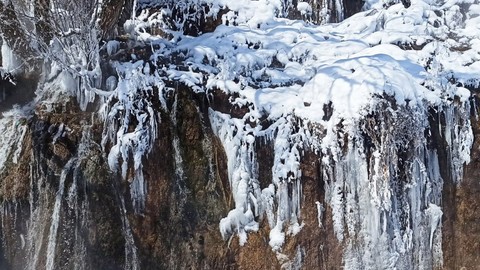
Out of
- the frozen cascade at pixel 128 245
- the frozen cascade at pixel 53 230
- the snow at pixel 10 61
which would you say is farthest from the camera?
the snow at pixel 10 61

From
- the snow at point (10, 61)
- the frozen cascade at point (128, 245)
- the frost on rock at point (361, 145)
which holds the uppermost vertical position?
the snow at point (10, 61)

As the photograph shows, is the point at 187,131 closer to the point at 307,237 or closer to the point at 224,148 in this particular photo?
the point at 224,148

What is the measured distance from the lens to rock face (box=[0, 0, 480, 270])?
5.37m

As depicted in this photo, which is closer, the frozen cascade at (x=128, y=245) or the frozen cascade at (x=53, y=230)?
the frozen cascade at (x=53, y=230)

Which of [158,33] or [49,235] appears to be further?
[158,33]

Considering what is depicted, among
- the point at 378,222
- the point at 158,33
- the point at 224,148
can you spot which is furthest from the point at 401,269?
the point at 158,33

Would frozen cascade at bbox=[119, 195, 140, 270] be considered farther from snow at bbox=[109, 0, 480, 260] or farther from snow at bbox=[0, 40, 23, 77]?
snow at bbox=[0, 40, 23, 77]

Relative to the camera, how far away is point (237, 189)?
18.0 ft

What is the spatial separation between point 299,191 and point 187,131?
5.04 feet

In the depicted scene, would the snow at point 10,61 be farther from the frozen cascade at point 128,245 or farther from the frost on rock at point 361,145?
the frozen cascade at point 128,245

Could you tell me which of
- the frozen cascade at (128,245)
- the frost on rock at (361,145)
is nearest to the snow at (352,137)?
the frost on rock at (361,145)

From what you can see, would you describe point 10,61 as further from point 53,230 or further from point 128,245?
point 128,245

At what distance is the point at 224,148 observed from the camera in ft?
18.6

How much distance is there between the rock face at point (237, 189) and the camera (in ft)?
17.6
